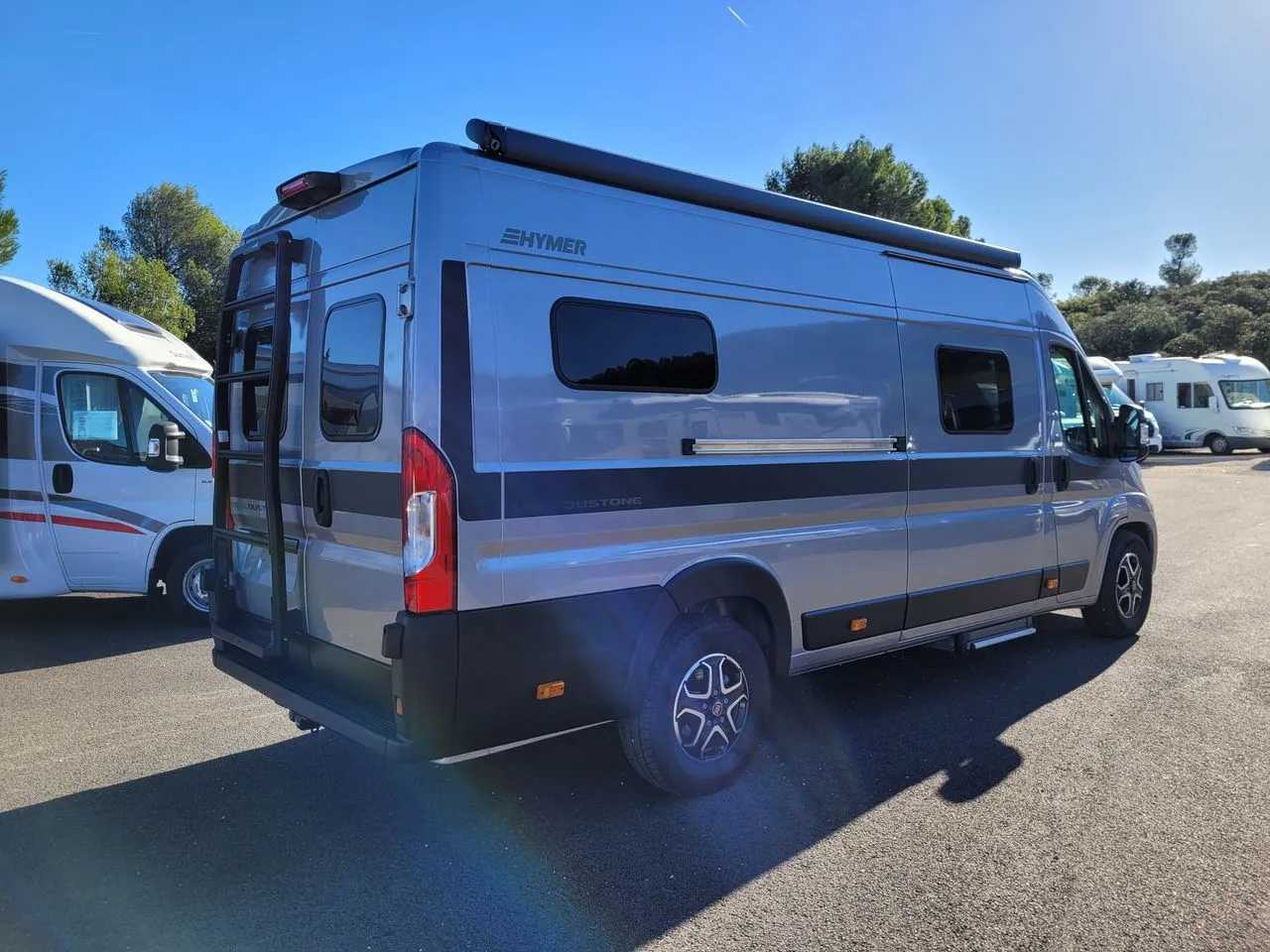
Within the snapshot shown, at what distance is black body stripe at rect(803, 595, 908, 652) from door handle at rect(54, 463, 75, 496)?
5.89 metres

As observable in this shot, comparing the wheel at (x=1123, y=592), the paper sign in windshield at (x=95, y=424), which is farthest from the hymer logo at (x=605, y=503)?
the paper sign in windshield at (x=95, y=424)

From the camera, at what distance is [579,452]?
3.62m

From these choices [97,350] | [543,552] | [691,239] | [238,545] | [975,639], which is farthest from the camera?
[97,350]

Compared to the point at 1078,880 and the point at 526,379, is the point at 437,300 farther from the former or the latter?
the point at 1078,880

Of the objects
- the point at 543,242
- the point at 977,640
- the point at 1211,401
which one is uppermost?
the point at 543,242

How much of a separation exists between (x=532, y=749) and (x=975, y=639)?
9.20 ft

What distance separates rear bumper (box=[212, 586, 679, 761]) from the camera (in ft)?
10.6

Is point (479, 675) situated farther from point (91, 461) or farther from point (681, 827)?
point (91, 461)

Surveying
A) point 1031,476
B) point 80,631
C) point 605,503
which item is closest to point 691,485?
point 605,503

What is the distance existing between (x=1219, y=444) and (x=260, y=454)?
2990cm

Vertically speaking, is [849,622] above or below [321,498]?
below

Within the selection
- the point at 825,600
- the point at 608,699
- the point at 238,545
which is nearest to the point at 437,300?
the point at 608,699

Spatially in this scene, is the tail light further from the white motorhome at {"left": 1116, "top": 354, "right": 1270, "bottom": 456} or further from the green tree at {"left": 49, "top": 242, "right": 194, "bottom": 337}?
the white motorhome at {"left": 1116, "top": 354, "right": 1270, "bottom": 456}

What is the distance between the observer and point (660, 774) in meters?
3.96
